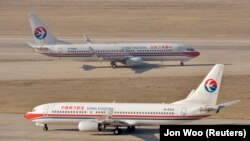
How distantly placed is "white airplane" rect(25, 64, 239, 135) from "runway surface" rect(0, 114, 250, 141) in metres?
1.03

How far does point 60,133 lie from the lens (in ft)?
246

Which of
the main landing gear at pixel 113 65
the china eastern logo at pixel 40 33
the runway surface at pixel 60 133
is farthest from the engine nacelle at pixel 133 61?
the runway surface at pixel 60 133

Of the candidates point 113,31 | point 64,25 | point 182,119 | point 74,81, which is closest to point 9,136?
point 182,119

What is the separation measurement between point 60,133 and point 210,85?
15.7 m

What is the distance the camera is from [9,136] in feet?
238

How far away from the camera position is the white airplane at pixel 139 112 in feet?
236

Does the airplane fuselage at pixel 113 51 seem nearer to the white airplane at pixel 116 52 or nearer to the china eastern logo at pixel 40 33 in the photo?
the white airplane at pixel 116 52

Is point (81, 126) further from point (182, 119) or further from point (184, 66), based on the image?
point (184, 66)

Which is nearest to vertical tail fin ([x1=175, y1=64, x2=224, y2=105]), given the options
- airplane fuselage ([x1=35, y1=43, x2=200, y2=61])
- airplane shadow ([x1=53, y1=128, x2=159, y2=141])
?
airplane shadow ([x1=53, y1=128, x2=159, y2=141])

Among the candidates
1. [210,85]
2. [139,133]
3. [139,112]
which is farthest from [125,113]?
[210,85]

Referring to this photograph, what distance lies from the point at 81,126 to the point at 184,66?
45.2m

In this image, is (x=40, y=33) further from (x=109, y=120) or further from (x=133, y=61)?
(x=109, y=120)

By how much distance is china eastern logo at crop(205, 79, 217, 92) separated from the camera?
238ft

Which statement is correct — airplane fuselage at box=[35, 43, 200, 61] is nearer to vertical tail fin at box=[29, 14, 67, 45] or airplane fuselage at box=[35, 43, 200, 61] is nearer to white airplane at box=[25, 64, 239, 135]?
vertical tail fin at box=[29, 14, 67, 45]
